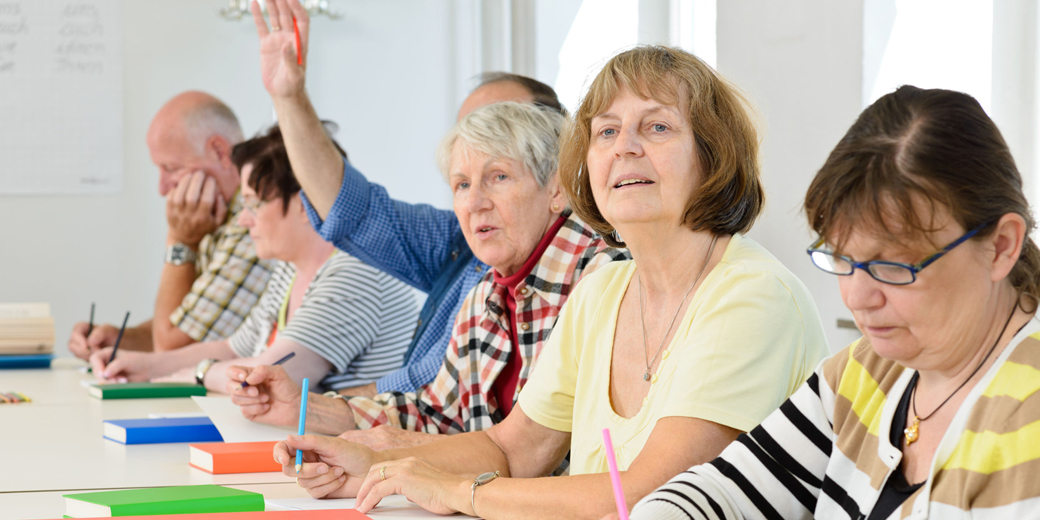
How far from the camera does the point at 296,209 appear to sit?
2.62 m

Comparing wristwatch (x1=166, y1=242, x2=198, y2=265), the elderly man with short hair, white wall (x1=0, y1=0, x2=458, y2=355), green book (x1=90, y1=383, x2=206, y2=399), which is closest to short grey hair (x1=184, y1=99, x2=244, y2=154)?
the elderly man with short hair

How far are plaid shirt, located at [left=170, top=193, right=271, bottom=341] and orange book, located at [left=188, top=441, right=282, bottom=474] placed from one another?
1782 millimetres

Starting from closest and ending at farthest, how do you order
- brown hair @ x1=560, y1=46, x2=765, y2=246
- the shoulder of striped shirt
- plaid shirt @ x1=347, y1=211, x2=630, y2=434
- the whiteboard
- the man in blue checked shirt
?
1. the shoulder of striped shirt
2. brown hair @ x1=560, y1=46, x2=765, y2=246
3. plaid shirt @ x1=347, y1=211, x2=630, y2=434
4. the man in blue checked shirt
5. the whiteboard

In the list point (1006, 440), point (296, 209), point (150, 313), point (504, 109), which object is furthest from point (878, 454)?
point (150, 313)

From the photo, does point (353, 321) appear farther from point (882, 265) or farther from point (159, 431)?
point (882, 265)

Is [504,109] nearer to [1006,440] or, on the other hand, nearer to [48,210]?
[1006,440]

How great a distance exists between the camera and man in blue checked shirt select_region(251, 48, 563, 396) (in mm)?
2289

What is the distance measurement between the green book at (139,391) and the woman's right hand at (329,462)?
3.73 feet

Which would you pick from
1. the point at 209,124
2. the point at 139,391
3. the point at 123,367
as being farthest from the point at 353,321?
the point at 209,124

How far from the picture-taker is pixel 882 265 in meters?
0.83

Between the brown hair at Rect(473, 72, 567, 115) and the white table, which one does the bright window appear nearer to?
the brown hair at Rect(473, 72, 567, 115)

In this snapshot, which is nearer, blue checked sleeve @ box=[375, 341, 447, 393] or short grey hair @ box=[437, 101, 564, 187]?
short grey hair @ box=[437, 101, 564, 187]

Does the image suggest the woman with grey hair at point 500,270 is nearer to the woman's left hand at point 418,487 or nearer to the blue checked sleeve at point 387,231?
the woman's left hand at point 418,487

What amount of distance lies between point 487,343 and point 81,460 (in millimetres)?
682
